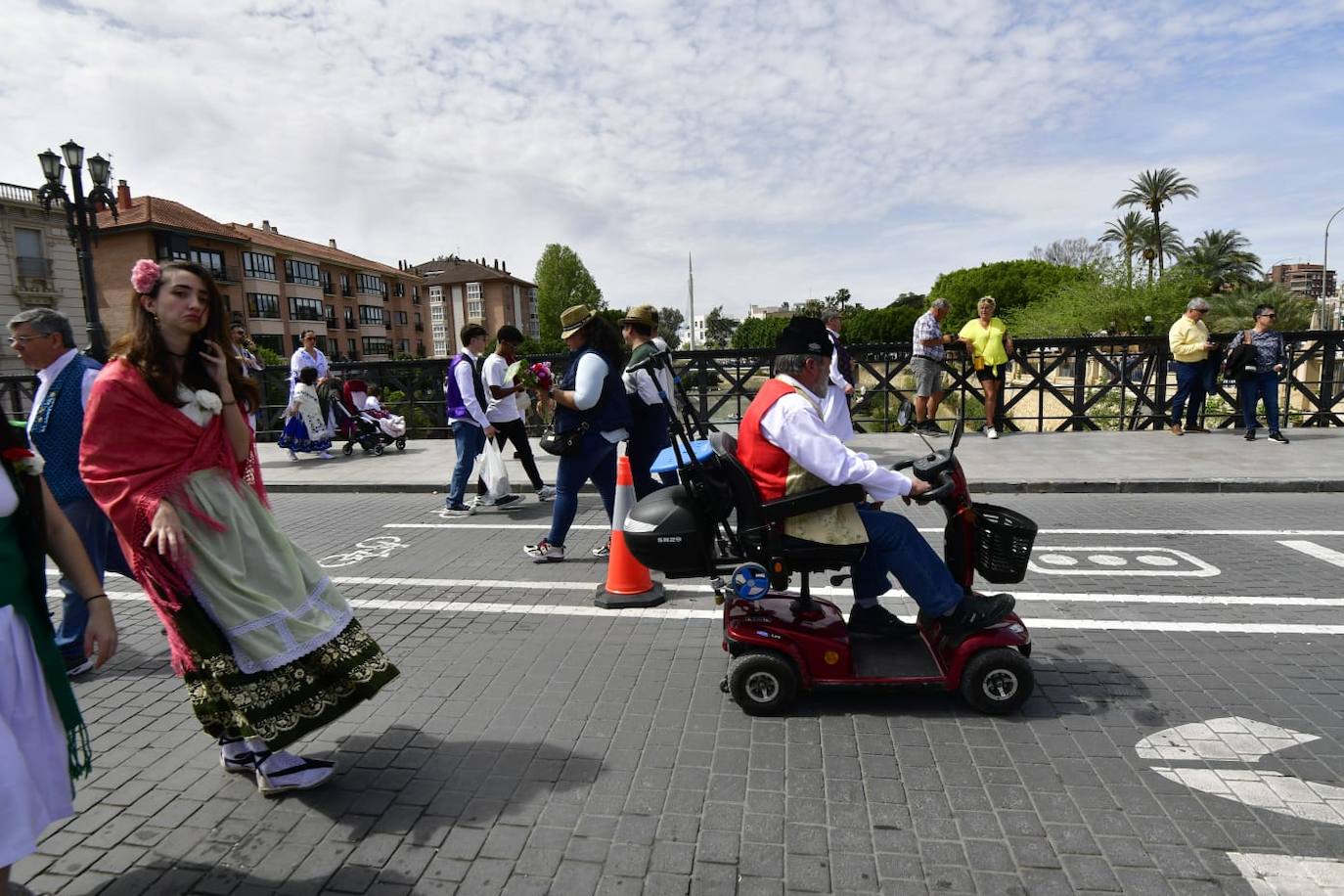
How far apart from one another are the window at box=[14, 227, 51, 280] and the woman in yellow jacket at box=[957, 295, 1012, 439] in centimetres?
5088

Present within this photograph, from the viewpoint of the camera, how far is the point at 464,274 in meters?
104

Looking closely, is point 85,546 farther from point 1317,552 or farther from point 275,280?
point 275,280

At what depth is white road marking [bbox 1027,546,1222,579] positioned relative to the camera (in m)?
5.43

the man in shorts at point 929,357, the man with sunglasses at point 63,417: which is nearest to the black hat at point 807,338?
the man with sunglasses at point 63,417

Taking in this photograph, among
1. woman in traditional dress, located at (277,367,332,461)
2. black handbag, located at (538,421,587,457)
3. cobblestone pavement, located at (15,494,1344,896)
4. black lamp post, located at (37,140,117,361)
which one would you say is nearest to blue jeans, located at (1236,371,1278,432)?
cobblestone pavement, located at (15,494,1344,896)

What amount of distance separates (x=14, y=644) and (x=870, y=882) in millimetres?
2515

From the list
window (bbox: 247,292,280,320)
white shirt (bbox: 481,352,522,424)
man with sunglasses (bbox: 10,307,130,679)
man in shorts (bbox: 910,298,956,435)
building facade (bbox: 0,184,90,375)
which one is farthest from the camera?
window (bbox: 247,292,280,320)

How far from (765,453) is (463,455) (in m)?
5.54

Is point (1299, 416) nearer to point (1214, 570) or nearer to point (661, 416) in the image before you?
point (1214, 570)

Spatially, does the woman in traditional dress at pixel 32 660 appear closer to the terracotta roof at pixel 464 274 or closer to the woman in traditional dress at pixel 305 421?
the woman in traditional dress at pixel 305 421

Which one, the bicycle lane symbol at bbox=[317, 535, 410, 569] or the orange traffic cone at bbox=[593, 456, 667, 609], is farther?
the bicycle lane symbol at bbox=[317, 535, 410, 569]

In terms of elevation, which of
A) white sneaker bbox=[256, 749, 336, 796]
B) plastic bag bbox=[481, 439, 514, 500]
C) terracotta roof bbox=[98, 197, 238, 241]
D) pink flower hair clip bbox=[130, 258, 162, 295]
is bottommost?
white sneaker bbox=[256, 749, 336, 796]

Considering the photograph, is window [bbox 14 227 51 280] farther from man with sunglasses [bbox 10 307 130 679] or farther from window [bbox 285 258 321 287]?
man with sunglasses [bbox 10 307 130 679]

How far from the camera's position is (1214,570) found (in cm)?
545
